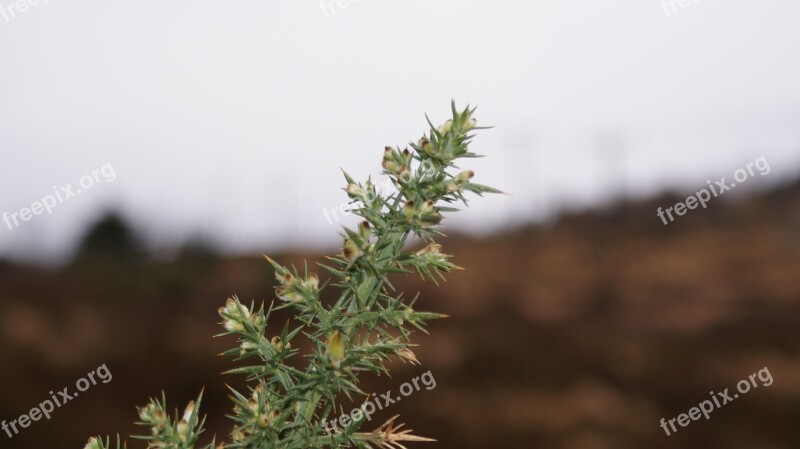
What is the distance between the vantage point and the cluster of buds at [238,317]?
2.46ft

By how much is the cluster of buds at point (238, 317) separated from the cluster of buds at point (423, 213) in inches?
7.9

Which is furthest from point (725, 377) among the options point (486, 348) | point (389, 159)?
point (389, 159)

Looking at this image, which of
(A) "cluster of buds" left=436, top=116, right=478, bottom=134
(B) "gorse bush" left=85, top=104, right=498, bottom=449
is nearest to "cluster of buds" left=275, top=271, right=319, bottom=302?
(B) "gorse bush" left=85, top=104, right=498, bottom=449

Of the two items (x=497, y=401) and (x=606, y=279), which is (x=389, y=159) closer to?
(x=497, y=401)

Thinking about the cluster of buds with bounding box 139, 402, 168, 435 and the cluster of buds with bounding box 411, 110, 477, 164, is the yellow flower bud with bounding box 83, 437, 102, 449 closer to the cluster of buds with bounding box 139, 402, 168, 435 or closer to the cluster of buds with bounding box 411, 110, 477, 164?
the cluster of buds with bounding box 139, 402, 168, 435

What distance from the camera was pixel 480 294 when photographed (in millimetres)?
14969

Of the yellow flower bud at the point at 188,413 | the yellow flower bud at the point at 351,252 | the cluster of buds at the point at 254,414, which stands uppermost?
the yellow flower bud at the point at 351,252

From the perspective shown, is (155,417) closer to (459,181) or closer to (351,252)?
(351,252)

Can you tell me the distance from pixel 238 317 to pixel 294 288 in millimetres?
67

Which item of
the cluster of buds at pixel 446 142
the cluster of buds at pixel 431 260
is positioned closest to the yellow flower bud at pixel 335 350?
the cluster of buds at pixel 431 260

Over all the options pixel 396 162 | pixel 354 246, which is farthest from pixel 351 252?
pixel 396 162

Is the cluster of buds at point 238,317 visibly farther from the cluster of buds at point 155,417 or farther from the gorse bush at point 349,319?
the cluster of buds at point 155,417

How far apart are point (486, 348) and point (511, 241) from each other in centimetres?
1043

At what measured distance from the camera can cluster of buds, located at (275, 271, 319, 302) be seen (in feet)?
2.50
